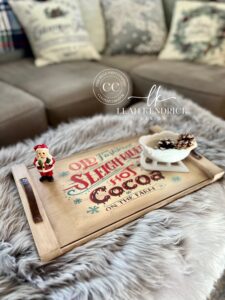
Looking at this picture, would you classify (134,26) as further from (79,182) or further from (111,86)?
(79,182)

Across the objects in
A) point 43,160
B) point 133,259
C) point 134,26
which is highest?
point 134,26

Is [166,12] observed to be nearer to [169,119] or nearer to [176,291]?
[169,119]

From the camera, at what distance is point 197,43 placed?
158 cm

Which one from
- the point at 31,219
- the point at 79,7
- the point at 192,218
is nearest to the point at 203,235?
the point at 192,218

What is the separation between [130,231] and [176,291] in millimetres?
143

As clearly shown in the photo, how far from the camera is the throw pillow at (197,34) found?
5.06 ft

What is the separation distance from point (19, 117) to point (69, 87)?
0.93 feet

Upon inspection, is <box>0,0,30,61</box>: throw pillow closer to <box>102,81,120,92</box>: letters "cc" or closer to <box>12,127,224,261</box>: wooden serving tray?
<box>102,81,120,92</box>: letters "cc"

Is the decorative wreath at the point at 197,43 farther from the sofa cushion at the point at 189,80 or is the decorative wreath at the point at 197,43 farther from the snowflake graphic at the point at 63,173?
the snowflake graphic at the point at 63,173

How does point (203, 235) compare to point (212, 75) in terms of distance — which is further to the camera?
point (212, 75)

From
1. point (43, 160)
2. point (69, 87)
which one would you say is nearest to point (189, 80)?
point (69, 87)

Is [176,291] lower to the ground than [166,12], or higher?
lower

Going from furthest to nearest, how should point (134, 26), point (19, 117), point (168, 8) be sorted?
1. point (168, 8)
2. point (134, 26)
3. point (19, 117)

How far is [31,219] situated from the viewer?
0.61m
